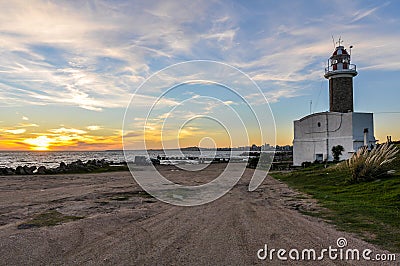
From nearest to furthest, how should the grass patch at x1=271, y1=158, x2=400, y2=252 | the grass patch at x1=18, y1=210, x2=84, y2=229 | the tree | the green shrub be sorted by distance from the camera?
the grass patch at x1=271, y1=158, x2=400, y2=252 < the grass patch at x1=18, y1=210, x2=84, y2=229 < the green shrub < the tree

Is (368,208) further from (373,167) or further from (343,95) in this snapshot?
(343,95)

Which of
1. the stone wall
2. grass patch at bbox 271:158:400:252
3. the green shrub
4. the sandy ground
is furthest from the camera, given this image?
the stone wall

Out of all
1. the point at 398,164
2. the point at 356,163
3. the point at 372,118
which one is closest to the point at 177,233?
the point at 356,163

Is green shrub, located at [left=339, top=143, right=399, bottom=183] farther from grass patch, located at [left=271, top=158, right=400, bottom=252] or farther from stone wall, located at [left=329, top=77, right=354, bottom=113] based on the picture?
stone wall, located at [left=329, top=77, right=354, bottom=113]

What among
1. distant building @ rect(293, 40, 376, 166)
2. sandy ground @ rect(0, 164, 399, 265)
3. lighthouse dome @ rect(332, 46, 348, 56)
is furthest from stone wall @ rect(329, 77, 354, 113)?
sandy ground @ rect(0, 164, 399, 265)

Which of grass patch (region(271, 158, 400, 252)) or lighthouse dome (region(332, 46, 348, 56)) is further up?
lighthouse dome (region(332, 46, 348, 56))

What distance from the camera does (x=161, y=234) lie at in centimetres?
767

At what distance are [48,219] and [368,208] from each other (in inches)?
345

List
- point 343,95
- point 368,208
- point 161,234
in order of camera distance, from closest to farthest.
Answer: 1. point 161,234
2. point 368,208
3. point 343,95

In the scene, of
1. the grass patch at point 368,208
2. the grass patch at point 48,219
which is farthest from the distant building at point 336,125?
the grass patch at point 48,219

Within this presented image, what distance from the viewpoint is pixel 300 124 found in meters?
39.3

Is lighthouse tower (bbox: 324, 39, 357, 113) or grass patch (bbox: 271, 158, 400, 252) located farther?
lighthouse tower (bbox: 324, 39, 357, 113)

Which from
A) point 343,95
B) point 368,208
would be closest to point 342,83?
point 343,95

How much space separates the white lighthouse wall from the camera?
33406 millimetres
